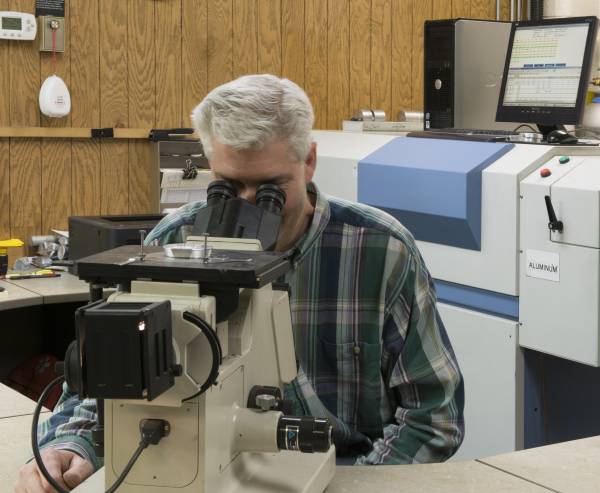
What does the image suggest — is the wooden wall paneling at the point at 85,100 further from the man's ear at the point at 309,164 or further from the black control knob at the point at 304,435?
the black control knob at the point at 304,435

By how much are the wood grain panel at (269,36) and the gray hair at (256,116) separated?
7.64 ft

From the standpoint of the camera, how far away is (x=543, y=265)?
2102 millimetres

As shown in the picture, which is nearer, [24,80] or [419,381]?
[419,381]

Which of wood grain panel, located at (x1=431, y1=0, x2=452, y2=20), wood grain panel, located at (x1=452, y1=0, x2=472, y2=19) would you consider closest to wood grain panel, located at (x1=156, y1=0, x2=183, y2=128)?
wood grain panel, located at (x1=431, y1=0, x2=452, y2=20)

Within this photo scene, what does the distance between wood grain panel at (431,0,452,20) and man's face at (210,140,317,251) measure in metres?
3.08

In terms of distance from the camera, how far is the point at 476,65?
Result: 9.29 feet

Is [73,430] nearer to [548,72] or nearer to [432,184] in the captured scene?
[432,184]

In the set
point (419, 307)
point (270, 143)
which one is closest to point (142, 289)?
A: point (270, 143)

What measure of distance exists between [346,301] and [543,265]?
1.02 meters

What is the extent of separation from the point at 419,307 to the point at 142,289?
661 millimetres

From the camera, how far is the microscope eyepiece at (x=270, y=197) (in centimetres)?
111

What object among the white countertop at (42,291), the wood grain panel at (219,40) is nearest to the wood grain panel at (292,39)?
the wood grain panel at (219,40)

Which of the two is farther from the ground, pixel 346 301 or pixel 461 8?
pixel 461 8

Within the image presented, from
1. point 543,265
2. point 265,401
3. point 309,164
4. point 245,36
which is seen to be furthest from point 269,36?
point 265,401
